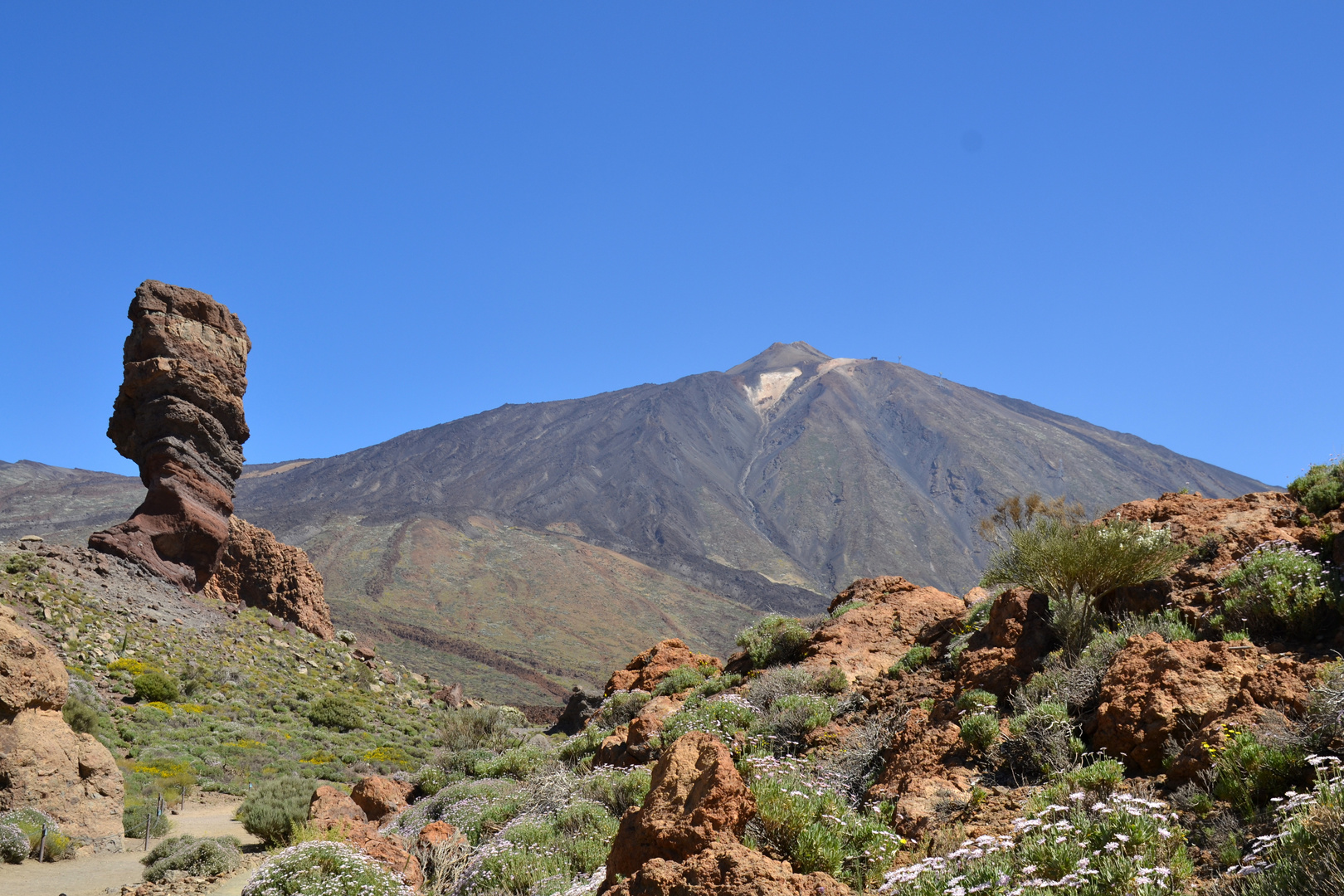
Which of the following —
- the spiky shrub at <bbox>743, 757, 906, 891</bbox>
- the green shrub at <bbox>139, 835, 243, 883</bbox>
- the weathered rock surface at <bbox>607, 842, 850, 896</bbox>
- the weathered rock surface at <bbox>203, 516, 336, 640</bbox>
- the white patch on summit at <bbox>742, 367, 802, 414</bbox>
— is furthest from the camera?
the white patch on summit at <bbox>742, 367, 802, 414</bbox>

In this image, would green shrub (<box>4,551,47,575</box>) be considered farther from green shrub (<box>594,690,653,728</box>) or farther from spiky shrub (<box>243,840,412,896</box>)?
spiky shrub (<box>243,840,412,896</box>)

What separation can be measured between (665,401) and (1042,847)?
16299 cm

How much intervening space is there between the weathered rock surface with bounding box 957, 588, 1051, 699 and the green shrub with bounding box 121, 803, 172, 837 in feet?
36.2

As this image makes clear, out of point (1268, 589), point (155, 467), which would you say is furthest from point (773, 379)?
point (1268, 589)

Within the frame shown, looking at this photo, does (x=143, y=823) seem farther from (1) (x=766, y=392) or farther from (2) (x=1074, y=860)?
(1) (x=766, y=392)

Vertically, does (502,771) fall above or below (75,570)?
below

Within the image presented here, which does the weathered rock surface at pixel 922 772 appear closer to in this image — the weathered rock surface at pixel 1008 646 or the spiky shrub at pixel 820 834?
the spiky shrub at pixel 820 834

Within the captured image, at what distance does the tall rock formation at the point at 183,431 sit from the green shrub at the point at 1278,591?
Answer: 981 inches

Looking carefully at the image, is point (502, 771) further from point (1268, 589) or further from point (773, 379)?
point (773, 379)

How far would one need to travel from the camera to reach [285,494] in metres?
123

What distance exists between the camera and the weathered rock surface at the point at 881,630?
9312mm

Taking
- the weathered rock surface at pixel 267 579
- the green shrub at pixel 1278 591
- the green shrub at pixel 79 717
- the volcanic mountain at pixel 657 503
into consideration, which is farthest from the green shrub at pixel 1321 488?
the weathered rock surface at pixel 267 579

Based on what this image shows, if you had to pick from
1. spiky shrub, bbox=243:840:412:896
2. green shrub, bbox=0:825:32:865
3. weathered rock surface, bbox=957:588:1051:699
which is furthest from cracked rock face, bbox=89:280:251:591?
weathered rock surface, bbox=957:588:1051:699

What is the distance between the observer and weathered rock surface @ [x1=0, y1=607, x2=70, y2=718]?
9656 mm
